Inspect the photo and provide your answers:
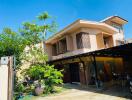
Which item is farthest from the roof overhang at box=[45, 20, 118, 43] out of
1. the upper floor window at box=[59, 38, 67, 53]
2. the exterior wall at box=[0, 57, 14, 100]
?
the exterior wall at box=[0, 57, 14, 100]

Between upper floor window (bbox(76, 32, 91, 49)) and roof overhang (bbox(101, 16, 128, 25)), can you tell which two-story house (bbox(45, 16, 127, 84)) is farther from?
roof overhang (bbox(101, 16, 128, 25))

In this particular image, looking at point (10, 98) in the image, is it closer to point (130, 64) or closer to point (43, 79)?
point (43, 79)

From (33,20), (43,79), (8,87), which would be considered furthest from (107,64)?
(8,87)

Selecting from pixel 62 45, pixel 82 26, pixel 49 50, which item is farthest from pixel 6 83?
pixel 49 50

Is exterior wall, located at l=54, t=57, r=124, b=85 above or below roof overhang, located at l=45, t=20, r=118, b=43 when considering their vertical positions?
below

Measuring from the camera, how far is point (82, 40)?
17953 millimetres

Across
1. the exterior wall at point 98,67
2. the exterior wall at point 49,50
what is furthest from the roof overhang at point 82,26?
the exterior wall at point 49,50

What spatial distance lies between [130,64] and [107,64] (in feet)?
7.75

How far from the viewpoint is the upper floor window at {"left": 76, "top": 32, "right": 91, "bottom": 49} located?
1794cm

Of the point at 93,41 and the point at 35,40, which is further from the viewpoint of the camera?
the point at 93,41

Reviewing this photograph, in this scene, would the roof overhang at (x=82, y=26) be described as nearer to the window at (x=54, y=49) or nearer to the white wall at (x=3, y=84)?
the window at (x=54, y=49)

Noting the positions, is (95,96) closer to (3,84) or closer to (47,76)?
(47,76)

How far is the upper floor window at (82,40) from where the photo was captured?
17938 millimetres

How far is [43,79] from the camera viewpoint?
14195 mm
